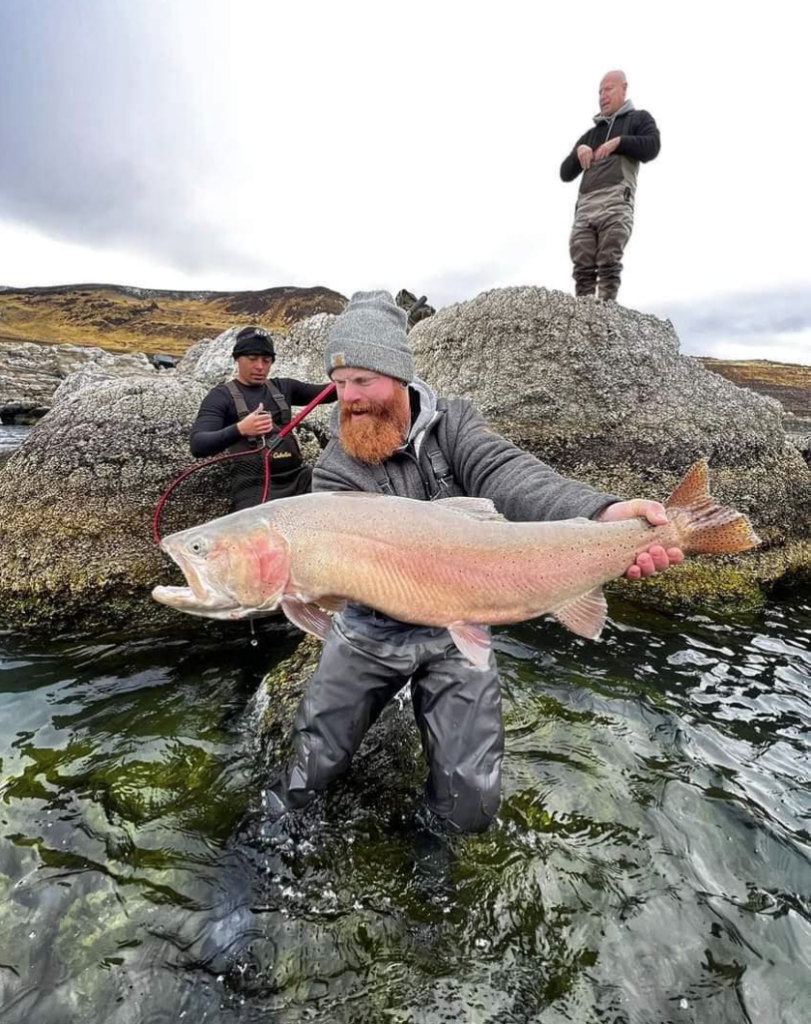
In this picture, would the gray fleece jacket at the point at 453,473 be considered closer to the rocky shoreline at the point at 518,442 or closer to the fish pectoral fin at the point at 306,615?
the fish pectoral fin at the point at 306,615

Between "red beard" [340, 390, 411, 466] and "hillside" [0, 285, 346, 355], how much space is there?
110m

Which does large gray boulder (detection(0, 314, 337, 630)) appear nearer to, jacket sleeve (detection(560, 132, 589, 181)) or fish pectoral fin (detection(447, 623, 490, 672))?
fish pectoral fin (detection(447, 623, 490, 672))

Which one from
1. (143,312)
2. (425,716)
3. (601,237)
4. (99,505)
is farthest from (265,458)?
(143,312)

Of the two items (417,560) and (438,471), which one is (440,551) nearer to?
(417,560)

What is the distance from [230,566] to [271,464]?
401cm

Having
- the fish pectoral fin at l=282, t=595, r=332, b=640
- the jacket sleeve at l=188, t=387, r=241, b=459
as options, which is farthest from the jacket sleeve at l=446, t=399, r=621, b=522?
the jacket sleeve at l=188, t=387, r=241, b=459

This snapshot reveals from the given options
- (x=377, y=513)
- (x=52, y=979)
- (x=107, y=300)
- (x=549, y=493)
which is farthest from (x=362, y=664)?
(x=107, y=300)

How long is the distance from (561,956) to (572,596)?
190 cm

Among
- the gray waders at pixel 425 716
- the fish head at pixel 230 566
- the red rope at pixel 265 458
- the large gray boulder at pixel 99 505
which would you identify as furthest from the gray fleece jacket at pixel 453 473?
the large gray boulder at pixel 99 505

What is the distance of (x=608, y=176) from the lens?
8.52m

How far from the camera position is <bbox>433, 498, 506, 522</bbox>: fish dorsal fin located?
3057 mm

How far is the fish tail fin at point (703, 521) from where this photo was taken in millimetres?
2918

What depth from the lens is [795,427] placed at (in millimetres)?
28750

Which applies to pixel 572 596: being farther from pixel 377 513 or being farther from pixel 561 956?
pixel 561 956
